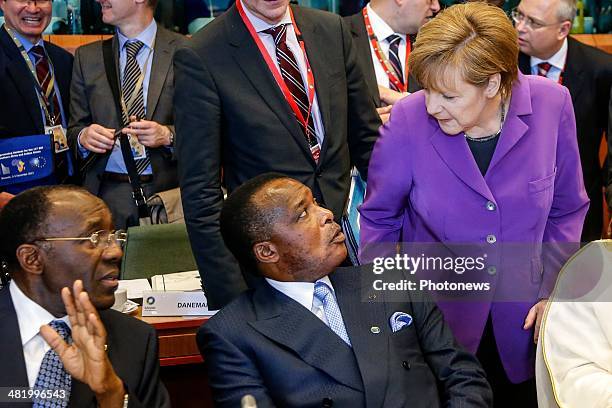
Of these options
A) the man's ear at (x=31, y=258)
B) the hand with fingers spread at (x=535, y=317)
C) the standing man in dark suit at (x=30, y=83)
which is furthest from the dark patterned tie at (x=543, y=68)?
the man's ear at (x=31, y=258)

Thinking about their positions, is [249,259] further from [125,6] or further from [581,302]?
[125,6]

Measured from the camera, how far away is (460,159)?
312 cm

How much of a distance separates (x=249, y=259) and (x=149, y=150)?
187 centimetres

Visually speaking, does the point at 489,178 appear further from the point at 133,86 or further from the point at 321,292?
the point at 133,86

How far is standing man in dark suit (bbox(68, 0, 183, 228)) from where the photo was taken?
15.7 feet

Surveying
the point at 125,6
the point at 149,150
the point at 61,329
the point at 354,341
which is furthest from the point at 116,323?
the point at 125,6

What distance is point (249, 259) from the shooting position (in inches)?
121

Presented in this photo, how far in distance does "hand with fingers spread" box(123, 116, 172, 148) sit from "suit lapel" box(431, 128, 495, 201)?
189 centimetres

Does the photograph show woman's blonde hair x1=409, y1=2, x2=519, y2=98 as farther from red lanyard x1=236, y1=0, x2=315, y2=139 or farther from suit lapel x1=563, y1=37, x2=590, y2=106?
suit lapel x1=563, y1=37, x2=590, y2=106

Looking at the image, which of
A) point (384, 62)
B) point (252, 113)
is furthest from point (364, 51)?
point (252, 113)

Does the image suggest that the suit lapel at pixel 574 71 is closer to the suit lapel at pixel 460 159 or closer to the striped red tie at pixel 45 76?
the suit lapel at pixel 460 159

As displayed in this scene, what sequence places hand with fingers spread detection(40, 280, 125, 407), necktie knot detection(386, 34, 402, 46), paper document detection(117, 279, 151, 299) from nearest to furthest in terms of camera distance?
hand with fingers spread detection(40, 280, 125, 407)
paper document detection(117, 279, 151, 299)
necktie knot detection(386, 34, 402, 46)

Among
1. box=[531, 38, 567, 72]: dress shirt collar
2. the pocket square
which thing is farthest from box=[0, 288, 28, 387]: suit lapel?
box=[531, 38, 567, 72]: dress shirt collar

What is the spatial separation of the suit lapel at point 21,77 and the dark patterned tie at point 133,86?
400 mm
